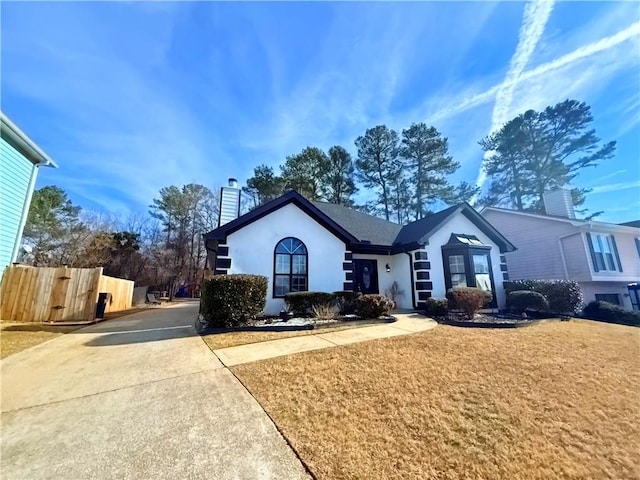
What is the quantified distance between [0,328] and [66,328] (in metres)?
1.49

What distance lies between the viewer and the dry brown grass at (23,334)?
638 centimetres

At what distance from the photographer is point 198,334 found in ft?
25.1

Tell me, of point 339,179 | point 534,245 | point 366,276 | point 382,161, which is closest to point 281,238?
point 366,276

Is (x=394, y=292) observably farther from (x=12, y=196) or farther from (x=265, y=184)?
(x=265, y=184)

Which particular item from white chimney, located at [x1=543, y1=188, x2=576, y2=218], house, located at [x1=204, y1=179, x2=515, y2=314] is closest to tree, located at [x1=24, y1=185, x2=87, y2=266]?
house, located at [x1=204, y1=179, x2=515, y2=314]

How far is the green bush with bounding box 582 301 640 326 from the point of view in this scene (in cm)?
1213

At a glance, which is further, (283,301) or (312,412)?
(283,301)

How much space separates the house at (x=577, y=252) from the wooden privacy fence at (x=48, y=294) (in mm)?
23308

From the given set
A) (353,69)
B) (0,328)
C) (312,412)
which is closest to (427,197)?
(353,69)

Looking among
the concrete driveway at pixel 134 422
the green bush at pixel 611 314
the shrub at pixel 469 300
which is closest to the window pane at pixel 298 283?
the concrete driveway at pixel 134 422

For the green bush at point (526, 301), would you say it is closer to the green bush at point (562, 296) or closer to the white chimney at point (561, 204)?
A: the green bush at point (562, 296)

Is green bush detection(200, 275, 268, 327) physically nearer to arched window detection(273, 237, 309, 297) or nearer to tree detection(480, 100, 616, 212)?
arched window detection(273, 237, 309, 297)

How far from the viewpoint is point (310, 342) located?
21.5ft

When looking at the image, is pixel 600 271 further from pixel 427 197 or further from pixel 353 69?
pixel 353 69
